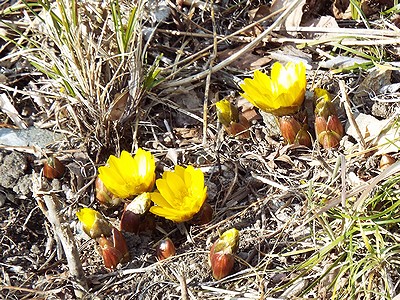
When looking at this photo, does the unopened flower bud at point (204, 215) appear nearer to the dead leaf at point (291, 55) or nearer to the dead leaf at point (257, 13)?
the dead leaf at point (291, 55)

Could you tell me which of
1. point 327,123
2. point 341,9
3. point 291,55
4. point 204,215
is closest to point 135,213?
point 204,215

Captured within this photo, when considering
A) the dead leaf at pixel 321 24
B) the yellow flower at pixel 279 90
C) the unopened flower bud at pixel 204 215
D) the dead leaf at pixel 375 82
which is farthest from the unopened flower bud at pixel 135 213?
→ the dead leaf at pixel 321 24

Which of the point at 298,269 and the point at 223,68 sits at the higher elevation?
the point at 223,68

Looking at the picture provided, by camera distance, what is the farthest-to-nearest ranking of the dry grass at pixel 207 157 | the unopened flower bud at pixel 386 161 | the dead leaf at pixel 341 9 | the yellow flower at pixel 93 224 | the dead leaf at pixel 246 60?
the dead leaf at pixel 341 9, the dead leaf at pixel 246 60, the unopened flower bud at pixel 386 161, the yellow flower at pixel 93 224, the dry grass at pixel 207 157

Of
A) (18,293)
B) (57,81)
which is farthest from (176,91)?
(18,293)

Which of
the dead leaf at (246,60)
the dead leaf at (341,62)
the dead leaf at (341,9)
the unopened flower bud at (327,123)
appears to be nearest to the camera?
the unopened flower bud at (327,123)

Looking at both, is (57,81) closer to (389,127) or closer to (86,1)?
(86,1)

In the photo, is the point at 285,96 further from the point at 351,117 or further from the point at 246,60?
the point at 246,60
